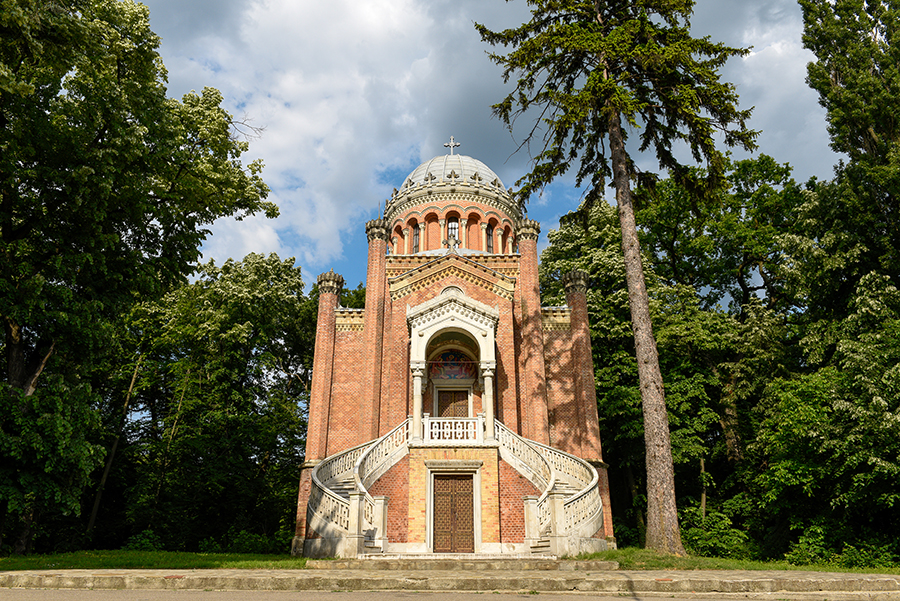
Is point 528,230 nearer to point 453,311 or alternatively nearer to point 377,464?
point 453,311

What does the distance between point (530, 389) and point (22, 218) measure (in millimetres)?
15308

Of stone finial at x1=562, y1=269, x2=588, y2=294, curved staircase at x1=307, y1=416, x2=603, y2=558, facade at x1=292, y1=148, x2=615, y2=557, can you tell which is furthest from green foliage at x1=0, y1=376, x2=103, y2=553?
stone finial at x1=562, y1=269, x2=588, y2=294

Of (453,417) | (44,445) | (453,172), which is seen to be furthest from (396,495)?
(453,172)

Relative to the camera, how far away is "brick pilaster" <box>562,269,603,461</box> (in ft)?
67.5

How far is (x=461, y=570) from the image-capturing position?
9102 mm

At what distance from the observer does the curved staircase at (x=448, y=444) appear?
13.7 metres

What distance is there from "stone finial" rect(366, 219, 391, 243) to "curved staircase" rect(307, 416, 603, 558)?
8029 mm

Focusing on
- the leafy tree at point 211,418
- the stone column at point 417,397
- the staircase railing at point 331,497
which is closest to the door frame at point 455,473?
the stone column at point 417,397

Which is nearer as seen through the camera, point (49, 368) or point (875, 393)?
point (49, 368)

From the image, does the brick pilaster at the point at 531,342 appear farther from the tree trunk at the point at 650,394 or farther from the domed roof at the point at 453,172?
the domed roof at the point at 453,172

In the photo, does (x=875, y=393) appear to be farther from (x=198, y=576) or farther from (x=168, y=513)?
(x=168, y=513)

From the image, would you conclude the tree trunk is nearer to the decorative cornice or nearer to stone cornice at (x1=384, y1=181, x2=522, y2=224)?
the decorative cornice

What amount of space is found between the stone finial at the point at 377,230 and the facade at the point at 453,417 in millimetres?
57

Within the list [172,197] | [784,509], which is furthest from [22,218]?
[784,509]
